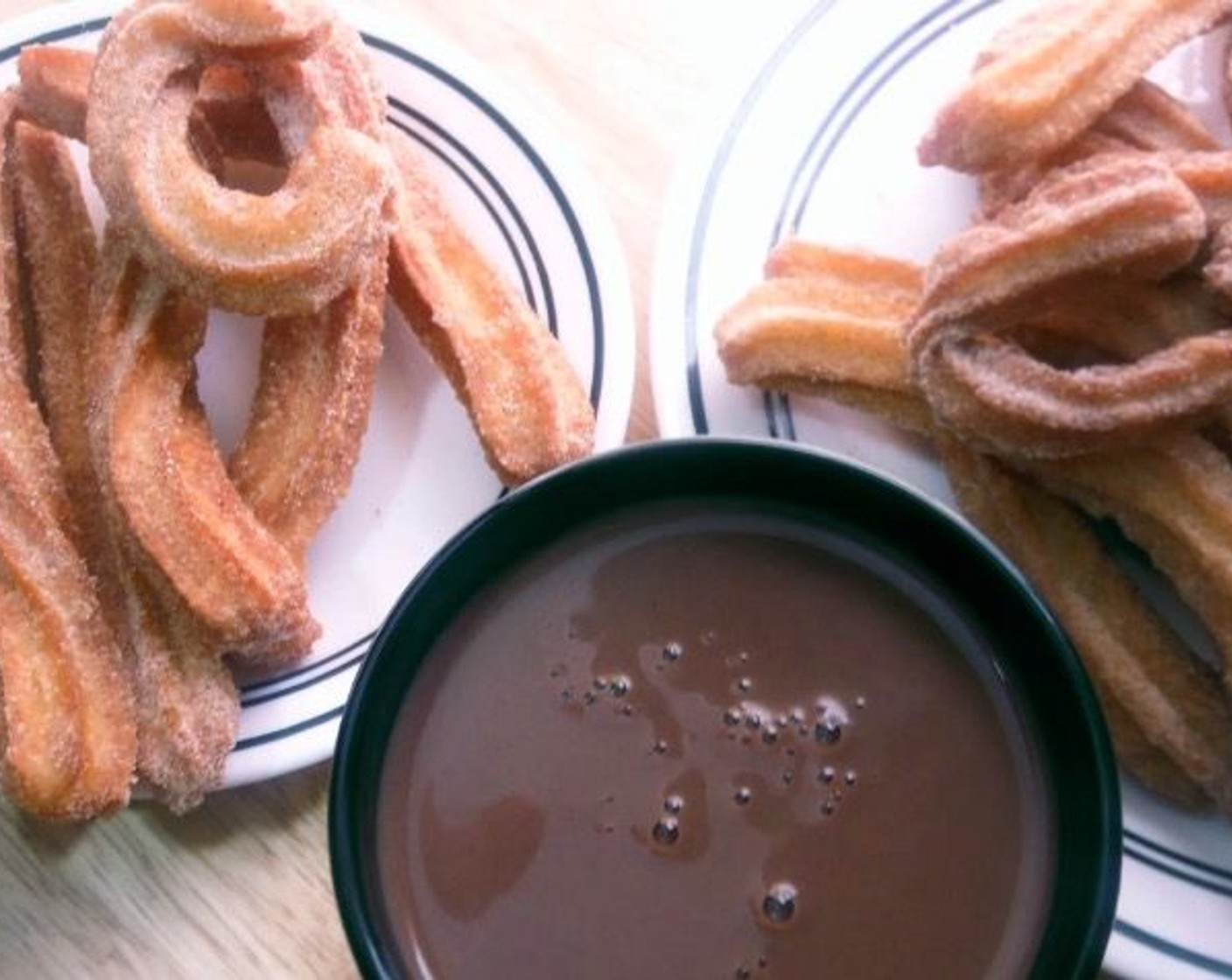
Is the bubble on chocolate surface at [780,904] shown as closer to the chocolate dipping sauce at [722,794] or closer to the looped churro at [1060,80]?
the chocolate dipping sauce at [722,794]

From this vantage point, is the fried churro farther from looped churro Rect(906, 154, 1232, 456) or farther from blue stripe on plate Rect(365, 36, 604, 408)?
looped churro Rect(906, 154, 1232, 456)

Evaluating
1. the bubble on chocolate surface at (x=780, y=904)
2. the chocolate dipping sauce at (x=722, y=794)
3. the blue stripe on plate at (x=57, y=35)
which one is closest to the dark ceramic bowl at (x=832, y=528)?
the chocolate dipping sauce at (x=722, y=794)

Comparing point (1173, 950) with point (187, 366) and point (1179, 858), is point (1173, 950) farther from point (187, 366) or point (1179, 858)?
point (187, 366)

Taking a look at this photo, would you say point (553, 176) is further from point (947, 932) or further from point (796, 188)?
point (947, 932)

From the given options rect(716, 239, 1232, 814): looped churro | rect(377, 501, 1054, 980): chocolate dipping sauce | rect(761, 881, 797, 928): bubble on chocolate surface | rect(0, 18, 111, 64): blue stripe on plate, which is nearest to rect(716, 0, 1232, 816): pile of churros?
rect(716, 239, 1232, 814): looped churro

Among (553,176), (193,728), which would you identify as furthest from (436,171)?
(193,728)
